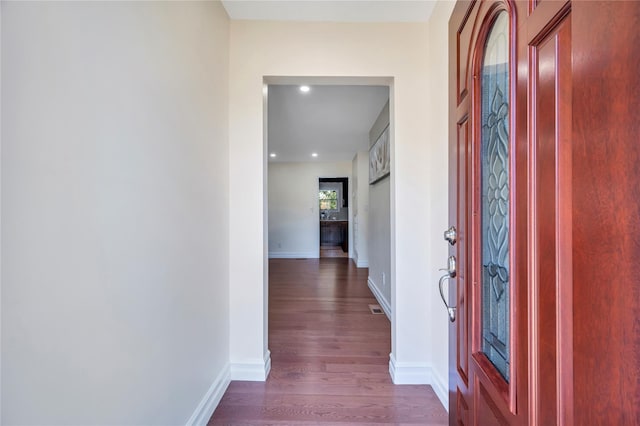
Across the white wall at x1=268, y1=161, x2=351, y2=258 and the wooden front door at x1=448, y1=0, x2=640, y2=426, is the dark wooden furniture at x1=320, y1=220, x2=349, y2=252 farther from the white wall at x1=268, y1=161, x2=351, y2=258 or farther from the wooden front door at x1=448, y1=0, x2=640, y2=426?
the wooden front door at x1=448, y1=0, x2=640, y2=426

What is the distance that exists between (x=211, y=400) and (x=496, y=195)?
1756mm

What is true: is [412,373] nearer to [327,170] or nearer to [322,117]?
[322,117]

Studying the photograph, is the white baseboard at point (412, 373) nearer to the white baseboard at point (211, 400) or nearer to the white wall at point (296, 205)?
the white baseboard at point (211, 400)

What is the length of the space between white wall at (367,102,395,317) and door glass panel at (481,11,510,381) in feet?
7.37

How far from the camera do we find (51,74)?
2.27 ft

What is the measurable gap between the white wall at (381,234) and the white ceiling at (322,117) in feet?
0.72

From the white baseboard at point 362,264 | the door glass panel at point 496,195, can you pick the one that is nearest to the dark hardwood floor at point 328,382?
the door glass panel at point 496,195

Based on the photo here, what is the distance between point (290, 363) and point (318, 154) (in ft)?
15.0

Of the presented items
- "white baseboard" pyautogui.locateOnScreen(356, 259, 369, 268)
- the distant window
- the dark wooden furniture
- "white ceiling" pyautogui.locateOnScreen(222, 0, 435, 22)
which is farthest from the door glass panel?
the distant window

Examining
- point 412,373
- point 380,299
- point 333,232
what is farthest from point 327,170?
point 412,373

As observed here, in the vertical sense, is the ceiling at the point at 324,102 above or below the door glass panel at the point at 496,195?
above

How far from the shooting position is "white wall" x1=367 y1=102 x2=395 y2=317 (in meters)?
3.23

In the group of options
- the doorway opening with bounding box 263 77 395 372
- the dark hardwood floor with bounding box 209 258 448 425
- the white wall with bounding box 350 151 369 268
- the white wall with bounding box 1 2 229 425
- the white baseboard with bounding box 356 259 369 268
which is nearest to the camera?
the white wall with bounding box 1 2 229 425

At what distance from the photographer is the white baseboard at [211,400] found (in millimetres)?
1448
